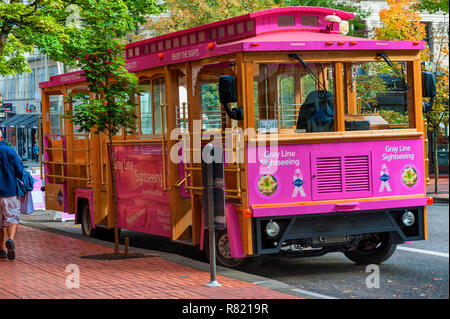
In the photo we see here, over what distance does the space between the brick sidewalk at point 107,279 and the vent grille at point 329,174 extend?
62.9 inches

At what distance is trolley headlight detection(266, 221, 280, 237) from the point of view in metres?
9.21

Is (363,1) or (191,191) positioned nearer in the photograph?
(191,191)

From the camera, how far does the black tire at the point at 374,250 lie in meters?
10.2

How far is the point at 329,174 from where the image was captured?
374 inches

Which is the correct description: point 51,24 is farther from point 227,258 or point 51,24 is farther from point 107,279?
point 107,279

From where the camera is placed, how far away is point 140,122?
1184 cm

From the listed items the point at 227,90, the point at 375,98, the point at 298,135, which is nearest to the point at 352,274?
the point at 298,135

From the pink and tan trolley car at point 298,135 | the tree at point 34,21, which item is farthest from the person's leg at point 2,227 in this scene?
the tree at point 34,21

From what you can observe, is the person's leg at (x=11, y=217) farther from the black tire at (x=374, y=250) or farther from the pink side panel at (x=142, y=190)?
the black tire at (x=374, y=250)

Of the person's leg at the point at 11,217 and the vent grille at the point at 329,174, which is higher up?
the vent grille at the point at 329,174

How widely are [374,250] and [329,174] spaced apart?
5.11 ft

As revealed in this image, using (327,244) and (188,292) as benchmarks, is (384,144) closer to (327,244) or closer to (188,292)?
(327,244)

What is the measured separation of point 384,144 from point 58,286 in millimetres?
4303
